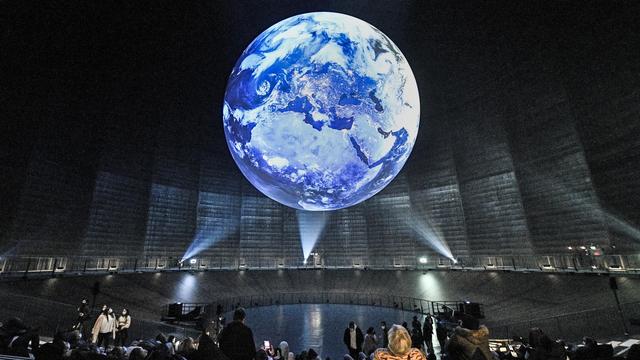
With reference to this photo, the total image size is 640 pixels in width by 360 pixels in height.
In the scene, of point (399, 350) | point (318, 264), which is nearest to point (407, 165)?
point (318, 264)

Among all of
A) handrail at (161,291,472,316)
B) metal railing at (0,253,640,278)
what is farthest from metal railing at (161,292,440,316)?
metal railing at (0,253,640,278)

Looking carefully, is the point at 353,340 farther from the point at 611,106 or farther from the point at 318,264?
the point at 318,264

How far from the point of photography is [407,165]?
2920 centimetres

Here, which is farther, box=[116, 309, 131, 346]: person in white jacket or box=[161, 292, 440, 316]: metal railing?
box=[161, 292, 440, 316]: metal railing

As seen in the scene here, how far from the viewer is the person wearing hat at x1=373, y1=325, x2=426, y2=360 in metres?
2.48

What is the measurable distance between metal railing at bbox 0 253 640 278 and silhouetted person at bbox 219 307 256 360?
20364 mm

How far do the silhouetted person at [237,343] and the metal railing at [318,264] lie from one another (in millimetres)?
20364

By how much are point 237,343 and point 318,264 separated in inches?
1099

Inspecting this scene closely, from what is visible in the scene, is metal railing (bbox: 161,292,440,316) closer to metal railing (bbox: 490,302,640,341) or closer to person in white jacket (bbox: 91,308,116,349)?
metal railing (bbox: 490,302,640,341)

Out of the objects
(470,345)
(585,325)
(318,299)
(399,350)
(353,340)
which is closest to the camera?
(399,350)

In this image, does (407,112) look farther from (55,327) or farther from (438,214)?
(438,214)

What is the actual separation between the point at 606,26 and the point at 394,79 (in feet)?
61.4

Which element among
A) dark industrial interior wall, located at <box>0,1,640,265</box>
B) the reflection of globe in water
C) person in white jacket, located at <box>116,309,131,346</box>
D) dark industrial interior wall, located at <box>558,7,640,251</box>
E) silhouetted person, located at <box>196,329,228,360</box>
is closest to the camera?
silhouetted person, located at <box>196,329,228,360</box>

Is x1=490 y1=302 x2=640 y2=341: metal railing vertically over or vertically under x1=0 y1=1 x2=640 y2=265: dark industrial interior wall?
under
